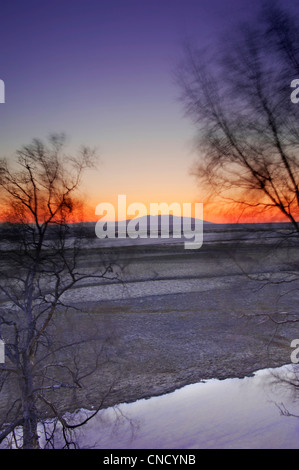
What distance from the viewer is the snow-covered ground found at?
5.94 meters

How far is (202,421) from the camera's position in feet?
22.5

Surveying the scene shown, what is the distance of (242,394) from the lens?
7.82 m

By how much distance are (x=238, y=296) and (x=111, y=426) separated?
11.1 meters

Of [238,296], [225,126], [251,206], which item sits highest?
[225,126]

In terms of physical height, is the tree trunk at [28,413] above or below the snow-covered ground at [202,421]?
above

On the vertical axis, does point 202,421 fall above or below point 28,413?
below

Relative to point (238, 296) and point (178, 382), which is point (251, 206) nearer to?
point (178, 382)

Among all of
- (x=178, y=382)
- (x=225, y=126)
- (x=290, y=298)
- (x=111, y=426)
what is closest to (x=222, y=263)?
(x=225, y=126)

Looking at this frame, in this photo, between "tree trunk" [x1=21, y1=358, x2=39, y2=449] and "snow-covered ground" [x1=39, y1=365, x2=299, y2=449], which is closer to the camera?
"tree trunk" [x1=21, y1=358, x2=39, y2=449]

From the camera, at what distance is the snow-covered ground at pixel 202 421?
19.5 feet

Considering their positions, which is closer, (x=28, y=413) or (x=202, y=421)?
(x=28, y=413)

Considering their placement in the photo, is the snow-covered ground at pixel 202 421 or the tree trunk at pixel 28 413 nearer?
the tree trunk at pixel 28 413

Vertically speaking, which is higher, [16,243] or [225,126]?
[225,126]

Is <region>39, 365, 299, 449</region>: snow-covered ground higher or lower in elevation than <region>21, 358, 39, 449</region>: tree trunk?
lower
